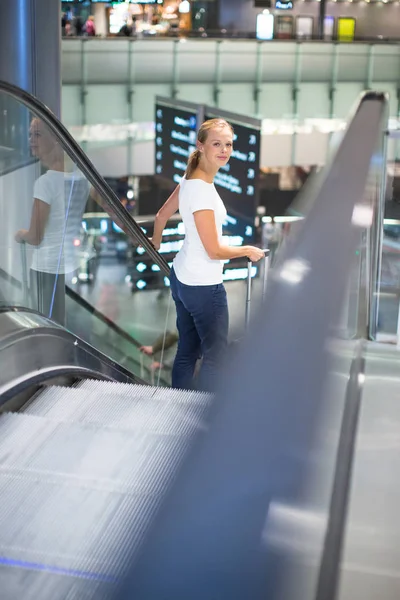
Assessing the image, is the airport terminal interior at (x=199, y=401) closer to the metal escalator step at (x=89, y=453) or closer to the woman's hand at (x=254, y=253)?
the metal escalator step at (x=89, y=453)

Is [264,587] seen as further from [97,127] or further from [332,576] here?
[97,127]

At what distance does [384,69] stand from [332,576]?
20.5 meters

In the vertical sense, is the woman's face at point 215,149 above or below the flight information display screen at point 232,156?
above

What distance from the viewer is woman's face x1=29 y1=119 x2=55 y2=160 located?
4.96m

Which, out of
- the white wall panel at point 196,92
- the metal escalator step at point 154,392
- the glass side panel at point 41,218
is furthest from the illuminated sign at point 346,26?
the metal escalator step at point 154,392

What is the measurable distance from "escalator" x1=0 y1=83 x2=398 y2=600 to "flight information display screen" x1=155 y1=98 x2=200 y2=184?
11.4 meters

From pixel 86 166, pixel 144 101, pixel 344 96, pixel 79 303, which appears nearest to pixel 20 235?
pixel 86 166

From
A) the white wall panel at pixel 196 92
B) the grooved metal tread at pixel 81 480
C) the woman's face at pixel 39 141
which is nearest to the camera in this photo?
the grooved metal tread at pixel 81 480

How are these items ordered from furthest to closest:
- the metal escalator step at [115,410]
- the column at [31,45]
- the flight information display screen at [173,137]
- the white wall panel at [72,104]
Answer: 1. the white wall panel at [72,104]
2. the flight information display screen at [173,137]
3. the column at [31,45]
4. the metal escalator step at [115,410]

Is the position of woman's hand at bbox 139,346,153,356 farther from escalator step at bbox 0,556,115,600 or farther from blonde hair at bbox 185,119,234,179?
escalator step at bbox 0,556,115,600

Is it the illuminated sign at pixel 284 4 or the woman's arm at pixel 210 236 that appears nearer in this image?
the woman's arm at pixel 210 236

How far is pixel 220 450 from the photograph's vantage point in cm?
90

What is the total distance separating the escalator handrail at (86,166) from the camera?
433 centimetres

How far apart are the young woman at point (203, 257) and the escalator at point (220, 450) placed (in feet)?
2.00
